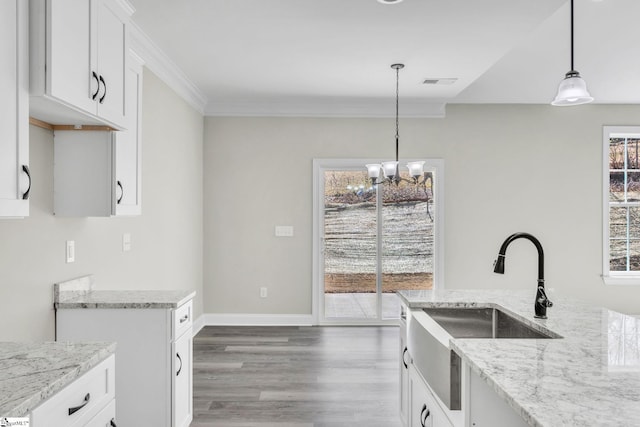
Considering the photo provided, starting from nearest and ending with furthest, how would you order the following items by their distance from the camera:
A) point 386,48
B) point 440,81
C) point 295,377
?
point 386,48, point 295,377, point 440,81

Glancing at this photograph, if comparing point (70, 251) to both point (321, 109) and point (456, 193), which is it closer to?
point (321, 109)

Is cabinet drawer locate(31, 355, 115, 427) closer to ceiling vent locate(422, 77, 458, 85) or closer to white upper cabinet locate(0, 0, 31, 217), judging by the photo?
white upper cabinet locate(0, 0, 31, 217)

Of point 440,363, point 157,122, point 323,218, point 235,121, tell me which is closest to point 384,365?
point 323,218

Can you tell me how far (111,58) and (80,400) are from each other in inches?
60.0

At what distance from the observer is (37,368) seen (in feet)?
4.59

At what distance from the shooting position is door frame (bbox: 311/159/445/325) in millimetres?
5340

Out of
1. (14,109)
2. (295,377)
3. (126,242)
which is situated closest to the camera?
(14,109)

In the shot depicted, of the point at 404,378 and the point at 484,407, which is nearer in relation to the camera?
the point at 484,407

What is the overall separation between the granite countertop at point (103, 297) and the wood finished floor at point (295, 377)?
925 mm

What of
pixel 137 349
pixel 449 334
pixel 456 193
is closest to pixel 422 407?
pixel 449 334

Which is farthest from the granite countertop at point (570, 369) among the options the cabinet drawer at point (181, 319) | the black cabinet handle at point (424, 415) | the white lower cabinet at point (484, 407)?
the cabinet drawer at point (181, 319)

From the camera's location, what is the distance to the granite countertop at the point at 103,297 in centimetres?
234

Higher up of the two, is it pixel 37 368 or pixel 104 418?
pixel 37 368

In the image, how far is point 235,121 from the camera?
532 cm
